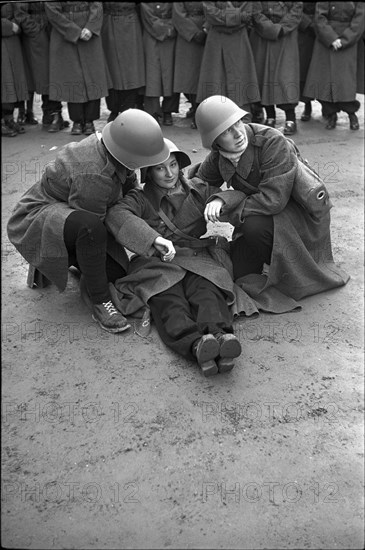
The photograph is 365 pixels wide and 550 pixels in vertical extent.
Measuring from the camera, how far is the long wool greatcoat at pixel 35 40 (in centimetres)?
648

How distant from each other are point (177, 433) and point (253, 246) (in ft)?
4.02

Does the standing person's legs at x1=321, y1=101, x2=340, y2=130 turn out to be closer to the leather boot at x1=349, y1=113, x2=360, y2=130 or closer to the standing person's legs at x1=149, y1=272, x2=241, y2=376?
the leather boot at x1=349, y1=113, x2=360, y2=130

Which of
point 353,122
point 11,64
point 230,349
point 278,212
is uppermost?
point 278,212

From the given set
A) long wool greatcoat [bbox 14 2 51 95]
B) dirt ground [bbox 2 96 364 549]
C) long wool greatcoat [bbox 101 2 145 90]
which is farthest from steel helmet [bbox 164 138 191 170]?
long wool greatcoat [bbox 14 2 51 95]

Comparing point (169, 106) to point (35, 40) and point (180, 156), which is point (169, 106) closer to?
point (35, 40)

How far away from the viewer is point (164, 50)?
6.76 m

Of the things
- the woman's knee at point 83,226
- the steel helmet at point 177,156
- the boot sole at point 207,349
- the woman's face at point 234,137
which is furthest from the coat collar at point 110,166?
the boot sole at point 207,349

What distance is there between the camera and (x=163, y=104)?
7055mm

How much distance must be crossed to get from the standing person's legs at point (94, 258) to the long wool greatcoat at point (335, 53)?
161 inches

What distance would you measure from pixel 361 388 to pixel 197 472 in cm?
91

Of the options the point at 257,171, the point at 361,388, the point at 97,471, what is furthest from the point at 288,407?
the point at 257,171

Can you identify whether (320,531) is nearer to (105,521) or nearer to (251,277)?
(105,521)

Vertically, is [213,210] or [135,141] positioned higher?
[135,141]

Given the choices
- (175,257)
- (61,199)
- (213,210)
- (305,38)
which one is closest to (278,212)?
→ (213,210)
